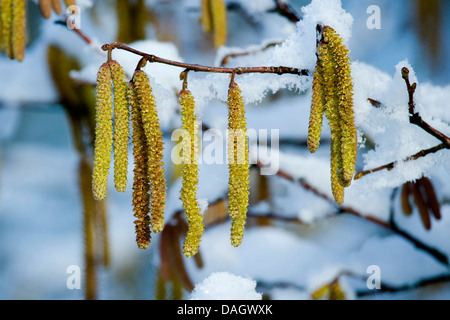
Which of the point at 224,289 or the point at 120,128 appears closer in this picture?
the point at 120,128

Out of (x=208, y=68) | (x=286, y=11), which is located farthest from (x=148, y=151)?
(x=286, y=11)

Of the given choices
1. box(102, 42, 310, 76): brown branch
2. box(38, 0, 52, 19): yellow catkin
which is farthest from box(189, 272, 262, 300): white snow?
box(38, 0, 52, 19): yellow catkin

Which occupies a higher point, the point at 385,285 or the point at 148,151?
the point at 148,151

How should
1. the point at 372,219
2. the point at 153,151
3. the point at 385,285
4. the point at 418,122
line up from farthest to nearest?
1. the point at 385,285
2. the point at 372,219
3. the point at 418,122
4. the point at 153,151

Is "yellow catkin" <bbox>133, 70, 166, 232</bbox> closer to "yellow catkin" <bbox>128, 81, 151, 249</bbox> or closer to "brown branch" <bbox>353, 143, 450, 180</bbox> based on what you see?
"yellow catkin" <bbox>128, 81, 151, 249</bbox>

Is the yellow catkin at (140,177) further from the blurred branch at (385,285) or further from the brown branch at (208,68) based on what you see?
the blurred branch at (385,285)

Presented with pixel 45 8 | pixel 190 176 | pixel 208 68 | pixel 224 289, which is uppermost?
pixel 45 8

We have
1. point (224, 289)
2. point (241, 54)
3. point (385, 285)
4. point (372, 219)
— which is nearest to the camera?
point (224, 289)

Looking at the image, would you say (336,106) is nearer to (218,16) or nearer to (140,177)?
(140,177)
